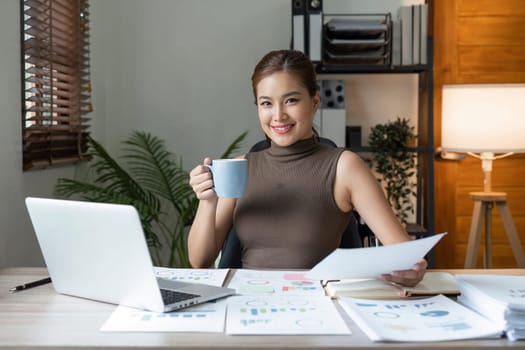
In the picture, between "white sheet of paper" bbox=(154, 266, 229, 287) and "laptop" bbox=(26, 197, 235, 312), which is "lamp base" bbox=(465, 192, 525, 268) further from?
"laptop" bbox=(26, 197, 235, 312)

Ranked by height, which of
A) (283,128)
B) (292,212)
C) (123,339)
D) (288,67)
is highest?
(288,67)

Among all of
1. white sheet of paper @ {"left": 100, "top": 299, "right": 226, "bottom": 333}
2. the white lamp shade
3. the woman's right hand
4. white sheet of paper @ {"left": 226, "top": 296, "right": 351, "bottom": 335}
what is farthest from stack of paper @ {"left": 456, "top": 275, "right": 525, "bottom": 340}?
the white lamp shade

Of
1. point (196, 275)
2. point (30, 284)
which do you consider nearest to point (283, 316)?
point (196, 275)

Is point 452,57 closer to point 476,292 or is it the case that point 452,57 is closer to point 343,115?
point 343,115

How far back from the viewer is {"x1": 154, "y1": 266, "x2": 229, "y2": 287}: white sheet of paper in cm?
146

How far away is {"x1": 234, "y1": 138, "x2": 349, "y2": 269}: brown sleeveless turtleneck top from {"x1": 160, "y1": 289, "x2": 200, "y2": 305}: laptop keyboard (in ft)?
1.74

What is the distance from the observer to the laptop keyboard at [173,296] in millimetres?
1221

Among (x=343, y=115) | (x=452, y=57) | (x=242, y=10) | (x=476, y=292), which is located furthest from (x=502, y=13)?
(x=476, y=292)

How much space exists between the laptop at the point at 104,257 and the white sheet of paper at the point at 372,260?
20 cm

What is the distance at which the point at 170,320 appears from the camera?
3.72 feet

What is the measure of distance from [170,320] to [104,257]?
0.17m

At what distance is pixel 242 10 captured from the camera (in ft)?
11.7

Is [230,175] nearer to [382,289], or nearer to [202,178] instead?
[202,178]

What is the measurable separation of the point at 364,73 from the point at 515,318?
243cm
